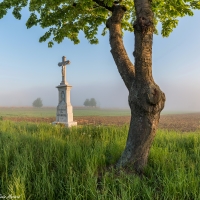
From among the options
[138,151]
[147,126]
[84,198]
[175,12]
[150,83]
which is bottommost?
[84,198]

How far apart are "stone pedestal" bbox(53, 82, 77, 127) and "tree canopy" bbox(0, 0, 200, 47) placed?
6.95m

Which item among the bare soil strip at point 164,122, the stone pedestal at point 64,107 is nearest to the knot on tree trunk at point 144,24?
the bare soil strip at point 164,122

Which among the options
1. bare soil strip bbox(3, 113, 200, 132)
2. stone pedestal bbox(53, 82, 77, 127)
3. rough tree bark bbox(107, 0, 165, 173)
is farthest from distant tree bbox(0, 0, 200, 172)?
bare soil strip bbox(3, 113, 200, 132)

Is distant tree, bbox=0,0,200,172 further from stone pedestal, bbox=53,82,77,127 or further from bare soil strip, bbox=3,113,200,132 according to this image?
bare soil strip, bbox=3,113,200,132

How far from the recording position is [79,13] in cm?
583

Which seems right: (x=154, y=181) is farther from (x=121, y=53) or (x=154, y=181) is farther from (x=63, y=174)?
(x=121, y=53)

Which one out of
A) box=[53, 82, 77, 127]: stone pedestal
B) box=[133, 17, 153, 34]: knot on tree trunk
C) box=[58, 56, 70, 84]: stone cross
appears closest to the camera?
box=[133, 17, 153, 34]: knot on tree trunk

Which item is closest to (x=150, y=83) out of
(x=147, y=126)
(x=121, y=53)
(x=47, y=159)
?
(x=147, y=126)

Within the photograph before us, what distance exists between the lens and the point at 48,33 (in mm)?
6512

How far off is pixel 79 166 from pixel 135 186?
3.71 ft

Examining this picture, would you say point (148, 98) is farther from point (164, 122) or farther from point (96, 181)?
point (164, 122)

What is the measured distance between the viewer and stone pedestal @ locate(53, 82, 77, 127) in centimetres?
1335

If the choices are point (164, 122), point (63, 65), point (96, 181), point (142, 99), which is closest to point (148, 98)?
point (142, 99)

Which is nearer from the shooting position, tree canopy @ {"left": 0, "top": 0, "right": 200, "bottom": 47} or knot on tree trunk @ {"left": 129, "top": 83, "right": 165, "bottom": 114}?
knot on tree trunk @ {"left": 129, "top": 83, "right": 165, "bottom": 114}
